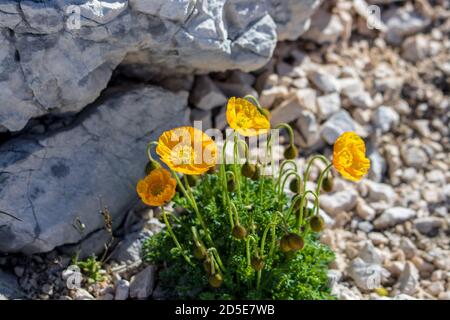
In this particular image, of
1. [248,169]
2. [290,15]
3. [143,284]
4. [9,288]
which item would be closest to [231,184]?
[248,169]

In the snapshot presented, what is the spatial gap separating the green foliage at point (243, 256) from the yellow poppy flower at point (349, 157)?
1.43 feet

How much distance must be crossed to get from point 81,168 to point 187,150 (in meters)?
0.91

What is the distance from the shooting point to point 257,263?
3.47m

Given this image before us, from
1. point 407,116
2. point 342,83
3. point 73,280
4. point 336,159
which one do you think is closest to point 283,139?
point 342,83

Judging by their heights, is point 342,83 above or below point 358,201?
above

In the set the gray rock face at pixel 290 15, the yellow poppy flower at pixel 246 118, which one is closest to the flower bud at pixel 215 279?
the yellow poppy flower at pixel 246 118

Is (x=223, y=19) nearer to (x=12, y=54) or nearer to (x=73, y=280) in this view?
(x=12, y=54)

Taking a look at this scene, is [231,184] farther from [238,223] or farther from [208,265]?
[208,265]

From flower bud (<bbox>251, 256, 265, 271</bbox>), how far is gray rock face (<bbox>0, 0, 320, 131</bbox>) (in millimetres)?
1355

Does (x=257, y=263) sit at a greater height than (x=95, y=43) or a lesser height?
lesser

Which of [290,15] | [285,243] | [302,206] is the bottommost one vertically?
[285,243]

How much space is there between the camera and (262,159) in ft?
15.4

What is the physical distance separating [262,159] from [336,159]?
1.26 metres

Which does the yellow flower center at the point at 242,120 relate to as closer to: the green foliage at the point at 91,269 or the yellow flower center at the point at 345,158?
the yellow flower center at the point at 345,158
